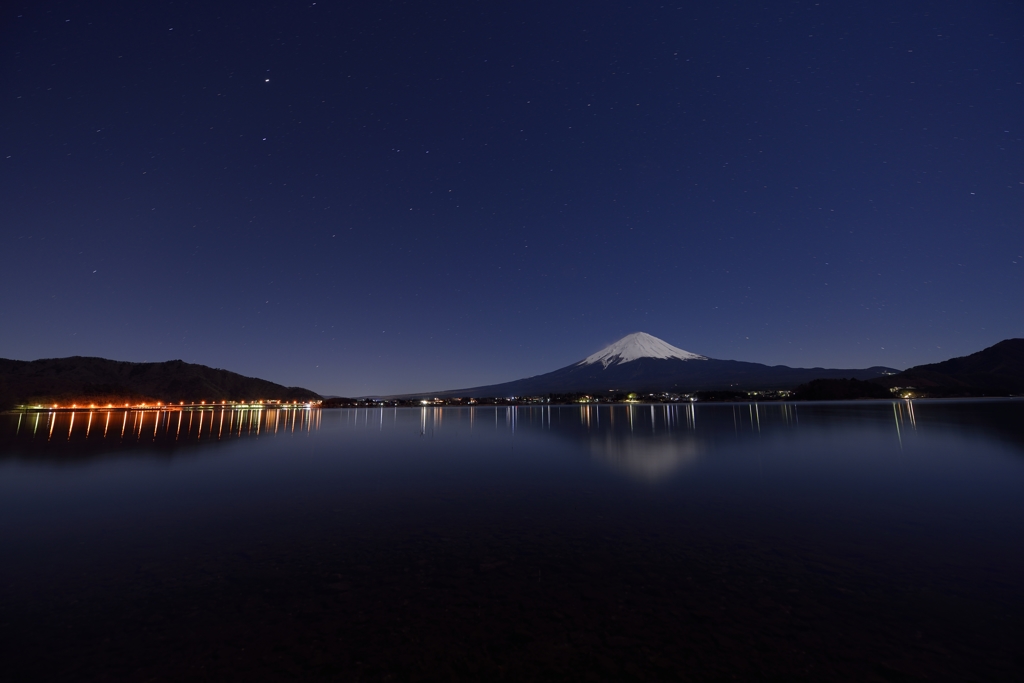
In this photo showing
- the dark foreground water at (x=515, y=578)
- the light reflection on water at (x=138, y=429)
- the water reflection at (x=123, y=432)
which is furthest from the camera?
the light reflection on water at (x=138, y=429)

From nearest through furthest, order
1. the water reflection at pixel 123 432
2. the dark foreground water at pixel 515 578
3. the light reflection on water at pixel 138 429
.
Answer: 1. the dark foreground water at pixel 515 578
2. the water reflection at pixel 123 432
3. the light reflection on water at pixel 138 429

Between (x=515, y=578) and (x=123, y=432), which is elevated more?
(x=123, y=432)

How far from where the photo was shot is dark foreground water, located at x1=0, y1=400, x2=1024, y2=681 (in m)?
6.49

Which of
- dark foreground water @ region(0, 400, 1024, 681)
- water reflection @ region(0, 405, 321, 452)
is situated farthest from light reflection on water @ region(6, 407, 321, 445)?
dark foreground water @ region(0, 400, 1024, 681)

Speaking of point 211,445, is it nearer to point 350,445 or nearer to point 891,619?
point 350,445

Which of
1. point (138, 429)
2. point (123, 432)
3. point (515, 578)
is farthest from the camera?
point (138, 429)

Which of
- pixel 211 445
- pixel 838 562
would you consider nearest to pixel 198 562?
pixel 838 562

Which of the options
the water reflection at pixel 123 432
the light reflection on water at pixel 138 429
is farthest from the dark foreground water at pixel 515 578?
the light reflection on water at pixel 138 429

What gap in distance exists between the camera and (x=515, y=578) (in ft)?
30.9

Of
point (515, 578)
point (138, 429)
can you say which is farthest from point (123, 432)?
point (515, 578)

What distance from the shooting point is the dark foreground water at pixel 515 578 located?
21.3ft

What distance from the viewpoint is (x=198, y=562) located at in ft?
34.2

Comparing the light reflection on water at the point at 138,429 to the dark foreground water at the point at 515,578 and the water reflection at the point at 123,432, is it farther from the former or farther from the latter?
the dark foreground water at the point at 515,578

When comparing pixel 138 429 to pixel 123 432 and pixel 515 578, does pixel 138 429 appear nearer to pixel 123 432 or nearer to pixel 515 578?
pixel 123 432
